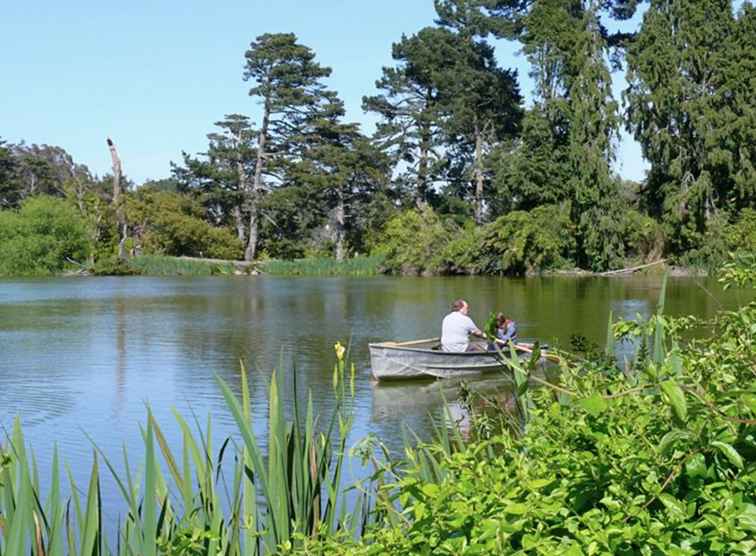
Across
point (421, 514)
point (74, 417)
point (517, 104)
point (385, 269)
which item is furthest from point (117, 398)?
point (517, 104)

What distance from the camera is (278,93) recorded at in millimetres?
57969

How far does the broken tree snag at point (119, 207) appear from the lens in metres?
55.0

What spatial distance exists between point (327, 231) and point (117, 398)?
173 ft

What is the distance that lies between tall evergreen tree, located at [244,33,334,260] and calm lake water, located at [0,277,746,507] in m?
18.6

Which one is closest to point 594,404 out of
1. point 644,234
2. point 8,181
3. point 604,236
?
point 604,236

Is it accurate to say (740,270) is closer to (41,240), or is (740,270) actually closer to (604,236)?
(604,236)

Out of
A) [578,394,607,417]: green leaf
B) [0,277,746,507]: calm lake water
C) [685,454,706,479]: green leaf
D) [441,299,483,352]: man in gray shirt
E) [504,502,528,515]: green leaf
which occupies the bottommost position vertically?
[0,277,746,507]: calm lake water

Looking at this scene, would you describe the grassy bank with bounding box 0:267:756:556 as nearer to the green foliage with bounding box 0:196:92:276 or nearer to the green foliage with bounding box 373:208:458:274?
the green foliage with bounding box 373:208:458:274

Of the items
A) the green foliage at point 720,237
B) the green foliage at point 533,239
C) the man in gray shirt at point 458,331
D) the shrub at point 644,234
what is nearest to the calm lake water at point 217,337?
the man in gray shirt at point 458,331

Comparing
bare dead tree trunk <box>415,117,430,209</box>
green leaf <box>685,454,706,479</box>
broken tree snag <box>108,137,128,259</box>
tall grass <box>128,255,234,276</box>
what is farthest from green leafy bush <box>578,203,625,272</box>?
green leaf <box>685,454,706,479</box>

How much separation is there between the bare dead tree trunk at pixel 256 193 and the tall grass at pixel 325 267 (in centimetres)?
327

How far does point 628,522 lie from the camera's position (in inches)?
83.8

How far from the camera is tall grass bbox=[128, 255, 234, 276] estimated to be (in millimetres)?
52750

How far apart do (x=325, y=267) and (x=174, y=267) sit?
7244mm
